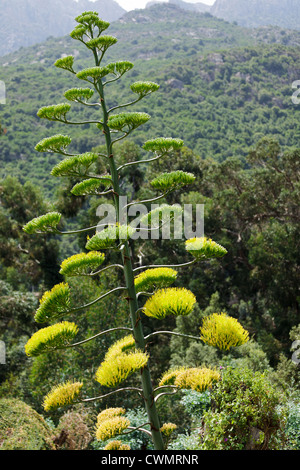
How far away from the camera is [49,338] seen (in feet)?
10.0

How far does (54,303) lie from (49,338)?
0.89ft

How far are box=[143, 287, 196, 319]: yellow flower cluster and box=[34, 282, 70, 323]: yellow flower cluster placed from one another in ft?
2.11

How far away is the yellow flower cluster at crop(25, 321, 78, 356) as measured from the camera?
9.98 feet

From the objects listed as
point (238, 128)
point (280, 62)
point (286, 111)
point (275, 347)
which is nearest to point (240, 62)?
point (280, 62)

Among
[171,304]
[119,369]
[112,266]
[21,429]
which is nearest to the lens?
[119,369]

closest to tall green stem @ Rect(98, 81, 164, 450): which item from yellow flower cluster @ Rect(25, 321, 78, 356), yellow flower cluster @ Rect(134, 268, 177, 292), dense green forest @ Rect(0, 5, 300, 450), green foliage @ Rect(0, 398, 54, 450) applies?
yellow flower cluster @ Rect(134, 268, 177, 292)

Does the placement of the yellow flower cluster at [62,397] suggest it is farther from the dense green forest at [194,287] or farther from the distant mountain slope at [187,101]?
the distant mountain slope at [187,101]

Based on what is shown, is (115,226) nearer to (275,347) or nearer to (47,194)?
(275,347)

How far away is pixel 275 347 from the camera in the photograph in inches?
537

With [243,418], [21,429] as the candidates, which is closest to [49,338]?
[243,418]

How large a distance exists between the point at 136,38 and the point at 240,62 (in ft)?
193

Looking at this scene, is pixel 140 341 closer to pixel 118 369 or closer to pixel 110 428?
pixel 118 369

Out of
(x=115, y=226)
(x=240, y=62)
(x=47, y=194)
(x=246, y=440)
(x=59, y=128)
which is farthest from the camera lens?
(x=240, y=62)
